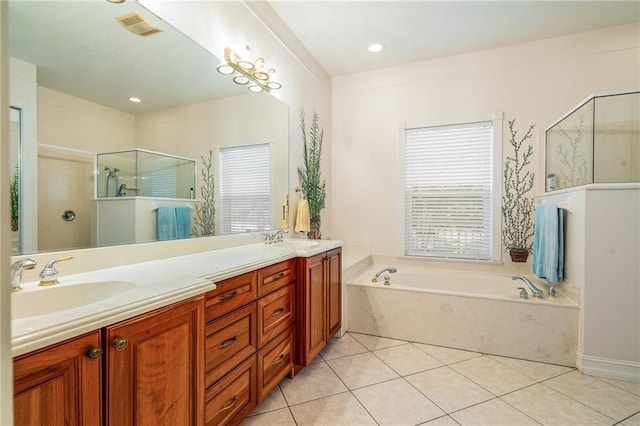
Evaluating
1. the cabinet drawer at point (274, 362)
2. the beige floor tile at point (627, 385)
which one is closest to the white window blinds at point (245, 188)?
the cabinet drawer at point (274, 362)

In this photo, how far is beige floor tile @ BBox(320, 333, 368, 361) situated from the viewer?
2.36 meters

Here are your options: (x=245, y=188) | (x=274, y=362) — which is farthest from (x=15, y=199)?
(x=274, y=362)

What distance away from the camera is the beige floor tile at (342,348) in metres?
2.36

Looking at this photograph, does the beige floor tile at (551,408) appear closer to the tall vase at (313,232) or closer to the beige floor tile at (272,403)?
the beige floor tile at (272,403)

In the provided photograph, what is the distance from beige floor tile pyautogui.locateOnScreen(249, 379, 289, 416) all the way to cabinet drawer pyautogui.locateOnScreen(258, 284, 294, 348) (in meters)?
0.41

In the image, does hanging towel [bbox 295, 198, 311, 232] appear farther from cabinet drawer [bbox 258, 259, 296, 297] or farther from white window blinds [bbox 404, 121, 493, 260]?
white window blinds [bbox 404, 121, 493, 260]

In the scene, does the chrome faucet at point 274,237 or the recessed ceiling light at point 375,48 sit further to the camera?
the recessed ceiling light at point 375,48

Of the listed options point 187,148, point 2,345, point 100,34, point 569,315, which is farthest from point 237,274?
point 569,315

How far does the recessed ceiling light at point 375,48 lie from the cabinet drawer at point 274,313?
260cm

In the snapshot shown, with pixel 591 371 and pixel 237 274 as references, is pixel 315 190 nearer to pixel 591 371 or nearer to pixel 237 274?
pixel 237 274

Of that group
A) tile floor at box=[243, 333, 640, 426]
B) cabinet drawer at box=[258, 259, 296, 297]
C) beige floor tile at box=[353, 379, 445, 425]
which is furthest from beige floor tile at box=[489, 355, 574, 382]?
cabinet drawer at box=[258, 259, 296, 297]

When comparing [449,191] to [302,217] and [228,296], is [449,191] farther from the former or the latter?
[228,296]

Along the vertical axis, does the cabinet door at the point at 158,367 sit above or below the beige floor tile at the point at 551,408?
above

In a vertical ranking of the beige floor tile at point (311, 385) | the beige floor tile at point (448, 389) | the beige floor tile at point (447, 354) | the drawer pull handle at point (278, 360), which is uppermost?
the drawer pull handle at point (278, 360)
